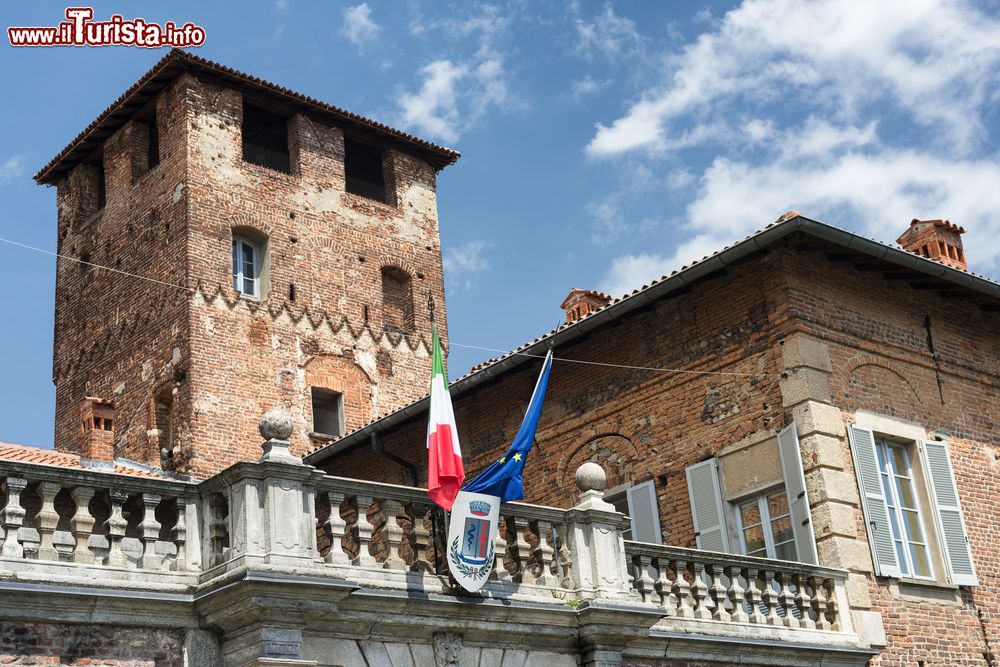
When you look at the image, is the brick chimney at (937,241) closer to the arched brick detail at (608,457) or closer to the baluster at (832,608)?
the arched brick detail at (608,457)

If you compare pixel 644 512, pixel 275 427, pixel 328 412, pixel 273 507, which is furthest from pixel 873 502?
pixel 328 412

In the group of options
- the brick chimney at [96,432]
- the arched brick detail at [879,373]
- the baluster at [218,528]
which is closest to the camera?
the baluster at [218,528]

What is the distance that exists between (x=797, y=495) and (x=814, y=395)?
3.37ft

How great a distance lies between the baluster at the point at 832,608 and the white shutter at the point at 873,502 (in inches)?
24.5

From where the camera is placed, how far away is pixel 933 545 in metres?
13.5

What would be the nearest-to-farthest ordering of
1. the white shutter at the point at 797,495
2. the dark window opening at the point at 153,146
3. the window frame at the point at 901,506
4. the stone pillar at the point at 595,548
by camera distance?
the stone pillar at the point at 595,548 → the white shutter at the point at 797,495 → the window frame at the point at 901,506 → the dark window opening at the point at 153,146

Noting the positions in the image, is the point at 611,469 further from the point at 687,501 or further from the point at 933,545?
the point at 933,545

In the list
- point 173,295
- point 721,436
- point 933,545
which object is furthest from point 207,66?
point 933,545

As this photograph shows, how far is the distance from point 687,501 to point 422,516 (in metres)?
4.76

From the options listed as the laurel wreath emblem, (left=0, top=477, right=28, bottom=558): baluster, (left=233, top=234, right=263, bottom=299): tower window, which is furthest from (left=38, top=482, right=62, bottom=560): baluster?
(left=233, top=234, right=263, bottom=299): tower window

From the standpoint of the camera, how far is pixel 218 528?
8883mm

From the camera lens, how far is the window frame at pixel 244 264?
80.3ft

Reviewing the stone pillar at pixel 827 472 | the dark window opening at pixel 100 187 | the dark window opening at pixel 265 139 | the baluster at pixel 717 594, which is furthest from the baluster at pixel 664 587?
the dark window opening at pixel 100 187

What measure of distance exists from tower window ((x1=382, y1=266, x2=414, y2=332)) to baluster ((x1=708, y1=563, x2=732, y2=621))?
1506 cm
